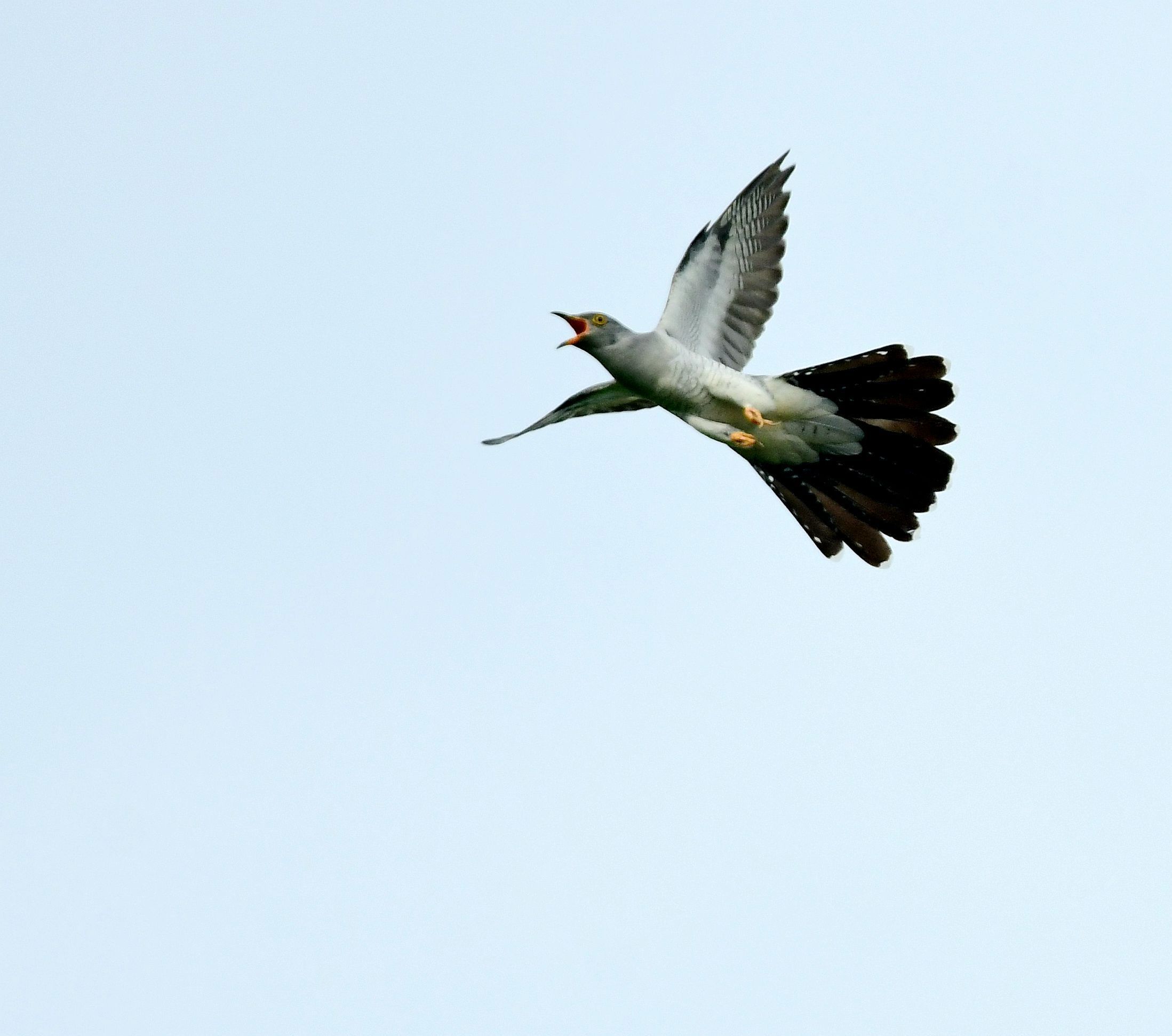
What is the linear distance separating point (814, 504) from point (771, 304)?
193 centimetres

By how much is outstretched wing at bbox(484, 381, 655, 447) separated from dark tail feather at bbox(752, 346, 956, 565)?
1.26m

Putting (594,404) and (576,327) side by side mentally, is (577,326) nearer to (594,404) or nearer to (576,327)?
(576,327)

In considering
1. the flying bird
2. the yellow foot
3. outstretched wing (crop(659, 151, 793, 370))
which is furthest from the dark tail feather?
outstretched wing (crop(659, 151, 793, 370))

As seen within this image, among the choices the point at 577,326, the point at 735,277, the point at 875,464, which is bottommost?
the point at 875,464

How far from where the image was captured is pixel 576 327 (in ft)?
39.4

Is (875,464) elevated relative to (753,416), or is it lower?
lower

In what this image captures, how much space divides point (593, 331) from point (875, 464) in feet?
9.68

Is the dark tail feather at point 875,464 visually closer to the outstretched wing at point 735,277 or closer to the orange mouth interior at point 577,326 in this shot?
the outstretched wing at point 735,277

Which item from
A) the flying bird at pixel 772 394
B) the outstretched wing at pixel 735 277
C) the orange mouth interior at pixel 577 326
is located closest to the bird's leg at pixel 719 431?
the flying bird at pixel 772 394

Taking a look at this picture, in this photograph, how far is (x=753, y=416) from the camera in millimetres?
12398

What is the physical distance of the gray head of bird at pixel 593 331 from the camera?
39.2 feet

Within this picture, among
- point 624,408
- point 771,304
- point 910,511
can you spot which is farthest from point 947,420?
point 624,408

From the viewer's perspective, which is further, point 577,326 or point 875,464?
point 875,464

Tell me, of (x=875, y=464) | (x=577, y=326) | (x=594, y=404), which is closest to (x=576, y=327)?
(x=577, y=326)
